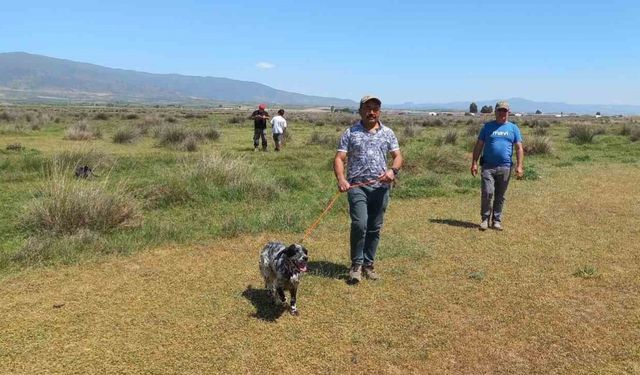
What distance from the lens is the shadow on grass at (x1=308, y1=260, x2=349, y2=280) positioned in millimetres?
6129

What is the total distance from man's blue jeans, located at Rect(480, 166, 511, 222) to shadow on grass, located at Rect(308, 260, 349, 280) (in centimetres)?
312

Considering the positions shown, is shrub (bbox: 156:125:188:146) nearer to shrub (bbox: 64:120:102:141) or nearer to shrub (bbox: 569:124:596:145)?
shrub (bbox: 64:120:102:141)

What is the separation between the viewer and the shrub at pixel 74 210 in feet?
24.2

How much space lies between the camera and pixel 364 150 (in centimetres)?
566

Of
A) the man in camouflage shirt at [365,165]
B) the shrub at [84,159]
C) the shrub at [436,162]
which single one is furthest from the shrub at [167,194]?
the shrub at [436,162]

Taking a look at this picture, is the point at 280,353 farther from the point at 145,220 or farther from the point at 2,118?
the point at 2,118

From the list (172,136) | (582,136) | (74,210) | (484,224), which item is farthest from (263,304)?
(582,136)

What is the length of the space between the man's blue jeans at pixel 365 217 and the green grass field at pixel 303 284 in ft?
1.26

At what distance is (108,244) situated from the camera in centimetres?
695

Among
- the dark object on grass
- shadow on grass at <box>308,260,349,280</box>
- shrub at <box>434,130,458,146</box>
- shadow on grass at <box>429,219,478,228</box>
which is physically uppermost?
shrub at <box>434,130,458,146</box>

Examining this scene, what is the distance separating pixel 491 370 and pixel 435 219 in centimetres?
519

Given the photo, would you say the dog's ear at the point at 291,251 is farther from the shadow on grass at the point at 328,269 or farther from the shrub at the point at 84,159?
the shrub at the point at 84,159

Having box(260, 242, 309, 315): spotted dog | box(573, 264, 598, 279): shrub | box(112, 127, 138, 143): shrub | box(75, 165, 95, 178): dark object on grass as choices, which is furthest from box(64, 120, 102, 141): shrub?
box(573, 264, 598, 279): shrub

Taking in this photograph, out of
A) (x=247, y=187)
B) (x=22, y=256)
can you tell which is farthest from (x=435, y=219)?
(x=22, y=256)
